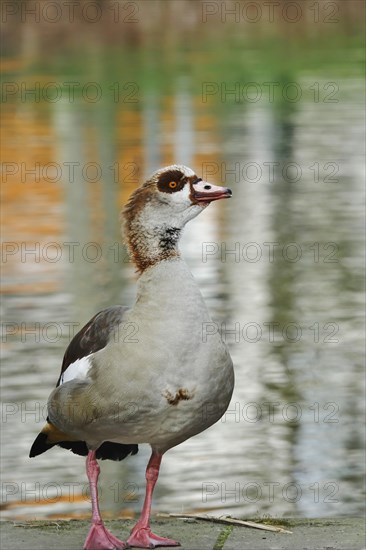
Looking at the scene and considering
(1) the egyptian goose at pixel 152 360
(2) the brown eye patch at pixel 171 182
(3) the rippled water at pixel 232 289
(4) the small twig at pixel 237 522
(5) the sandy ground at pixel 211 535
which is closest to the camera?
(1) the egyptian goose at pixel 152 360

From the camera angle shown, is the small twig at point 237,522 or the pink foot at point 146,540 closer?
the pink foot at point 146,540

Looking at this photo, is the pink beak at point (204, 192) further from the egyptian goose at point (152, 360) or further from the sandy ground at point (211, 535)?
the sandy ground at point (211, 535)

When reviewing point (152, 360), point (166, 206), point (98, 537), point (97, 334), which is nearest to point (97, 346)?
point (97, 334)

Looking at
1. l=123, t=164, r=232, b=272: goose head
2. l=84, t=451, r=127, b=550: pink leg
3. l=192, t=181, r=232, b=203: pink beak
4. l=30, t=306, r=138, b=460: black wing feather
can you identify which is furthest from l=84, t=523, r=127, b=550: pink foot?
l=192, t=181, r=232, b=203: pink beak

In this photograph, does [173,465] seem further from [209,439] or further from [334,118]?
[334,118]

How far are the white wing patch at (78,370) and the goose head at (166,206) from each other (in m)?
0.44

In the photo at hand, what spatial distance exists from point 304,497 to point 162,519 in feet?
6.21

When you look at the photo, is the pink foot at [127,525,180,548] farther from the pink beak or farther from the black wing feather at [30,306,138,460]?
the pink beak

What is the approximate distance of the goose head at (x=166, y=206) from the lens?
5.54 m

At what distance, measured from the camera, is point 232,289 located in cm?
1283

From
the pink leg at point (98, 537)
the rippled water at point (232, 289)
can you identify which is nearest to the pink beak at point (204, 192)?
the pink leg at point (98, 537)

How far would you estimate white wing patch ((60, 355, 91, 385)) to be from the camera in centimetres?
561

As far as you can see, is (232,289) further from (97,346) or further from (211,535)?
(97,346)

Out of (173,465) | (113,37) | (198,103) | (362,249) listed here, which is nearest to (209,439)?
(173,465)
